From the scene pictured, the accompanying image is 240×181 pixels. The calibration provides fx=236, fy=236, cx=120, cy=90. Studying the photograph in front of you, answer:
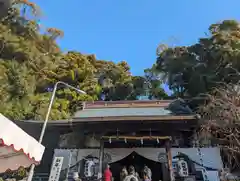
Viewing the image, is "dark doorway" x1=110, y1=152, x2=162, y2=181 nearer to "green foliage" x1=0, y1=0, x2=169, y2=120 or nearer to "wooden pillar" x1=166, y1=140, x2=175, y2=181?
"wooden pillar" x1=166, y1=140, x2=175, y2=181

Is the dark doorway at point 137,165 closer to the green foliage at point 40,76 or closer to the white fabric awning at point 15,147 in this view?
the green foliage at point 40,76

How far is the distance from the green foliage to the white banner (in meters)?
4.24

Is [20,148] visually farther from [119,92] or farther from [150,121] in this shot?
[119,92]

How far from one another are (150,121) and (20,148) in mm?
8256

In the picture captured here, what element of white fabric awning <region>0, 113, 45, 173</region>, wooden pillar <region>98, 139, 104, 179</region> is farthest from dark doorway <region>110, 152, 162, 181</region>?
white fabric awning <region>0, 113, 45, 173</region>

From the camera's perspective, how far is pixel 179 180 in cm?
1012

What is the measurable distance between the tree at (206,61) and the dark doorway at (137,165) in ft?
17.7

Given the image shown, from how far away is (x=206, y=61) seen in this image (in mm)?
17000

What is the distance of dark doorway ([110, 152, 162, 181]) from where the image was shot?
38.8 feet

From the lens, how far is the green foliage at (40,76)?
15.3 m

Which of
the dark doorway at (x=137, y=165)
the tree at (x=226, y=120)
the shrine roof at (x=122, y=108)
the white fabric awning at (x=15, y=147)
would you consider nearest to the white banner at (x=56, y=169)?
the dark doorway at (x=137, y=165)

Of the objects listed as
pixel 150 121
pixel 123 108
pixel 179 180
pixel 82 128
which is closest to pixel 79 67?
pixel 123 108

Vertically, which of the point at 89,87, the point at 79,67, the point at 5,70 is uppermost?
the point at 79,67

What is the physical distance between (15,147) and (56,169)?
8.31m
